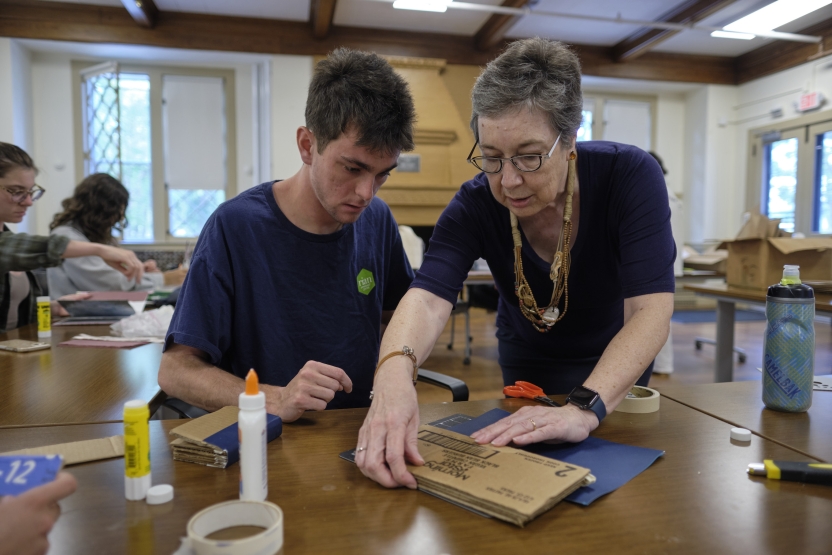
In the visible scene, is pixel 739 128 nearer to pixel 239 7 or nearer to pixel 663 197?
pixel 239 7

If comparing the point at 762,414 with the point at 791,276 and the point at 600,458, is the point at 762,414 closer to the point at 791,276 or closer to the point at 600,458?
the point at 791,276

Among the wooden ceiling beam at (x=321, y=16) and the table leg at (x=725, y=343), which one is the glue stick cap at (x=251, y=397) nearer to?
the table leg at (x=725, y=343)

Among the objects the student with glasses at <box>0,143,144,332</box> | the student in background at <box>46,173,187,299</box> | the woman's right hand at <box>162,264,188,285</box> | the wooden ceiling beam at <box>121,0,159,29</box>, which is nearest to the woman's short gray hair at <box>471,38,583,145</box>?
the student with glasses at <box>0,143,144,332</box>

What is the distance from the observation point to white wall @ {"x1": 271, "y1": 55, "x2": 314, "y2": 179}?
609 cm

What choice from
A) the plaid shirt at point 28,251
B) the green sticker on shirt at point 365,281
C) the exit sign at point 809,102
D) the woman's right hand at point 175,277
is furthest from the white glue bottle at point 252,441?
the exit sign at point 809,102

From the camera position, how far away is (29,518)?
0.58 metres

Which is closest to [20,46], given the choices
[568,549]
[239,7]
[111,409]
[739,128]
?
[239,7]

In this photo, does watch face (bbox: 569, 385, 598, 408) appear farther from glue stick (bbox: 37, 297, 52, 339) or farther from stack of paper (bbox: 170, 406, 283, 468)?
glue stick (bbox: 37, 297, 52, 339)

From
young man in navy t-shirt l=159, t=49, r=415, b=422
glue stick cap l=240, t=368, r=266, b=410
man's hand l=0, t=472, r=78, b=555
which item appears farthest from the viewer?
young man in navy t-shirt l=159, t=49, r=415, b=422

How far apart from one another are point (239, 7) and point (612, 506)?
607 cm

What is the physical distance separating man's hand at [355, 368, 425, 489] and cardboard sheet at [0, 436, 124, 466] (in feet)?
1.27

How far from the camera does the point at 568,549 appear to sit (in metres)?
0.65

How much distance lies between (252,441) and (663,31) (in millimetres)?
6620

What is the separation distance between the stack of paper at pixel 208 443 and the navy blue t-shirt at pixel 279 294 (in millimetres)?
358
